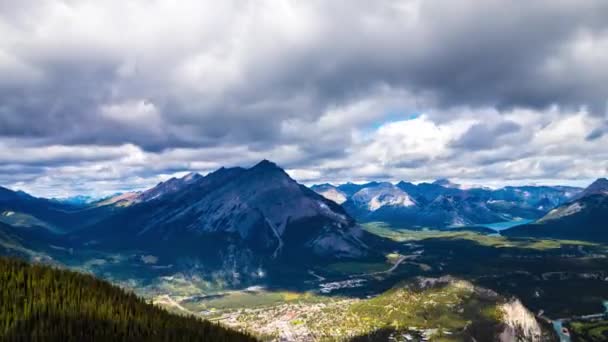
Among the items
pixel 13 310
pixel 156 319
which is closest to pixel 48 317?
pixel 13 310

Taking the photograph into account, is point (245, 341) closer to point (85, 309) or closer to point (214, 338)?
point (214, 338)

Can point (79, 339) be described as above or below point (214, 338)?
above

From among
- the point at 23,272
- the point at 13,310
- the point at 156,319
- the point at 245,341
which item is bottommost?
the point at 245,341

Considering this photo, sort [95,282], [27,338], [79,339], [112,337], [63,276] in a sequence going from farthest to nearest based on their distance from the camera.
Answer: [95,282] < [63,276] < [112,337] < [79,339] < [27,338]

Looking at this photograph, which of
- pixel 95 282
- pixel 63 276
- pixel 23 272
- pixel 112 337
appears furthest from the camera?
pixel 95 282

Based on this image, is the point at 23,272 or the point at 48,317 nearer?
the point at 48,317

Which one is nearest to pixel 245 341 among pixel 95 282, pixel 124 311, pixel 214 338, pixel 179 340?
pixel 214 338
